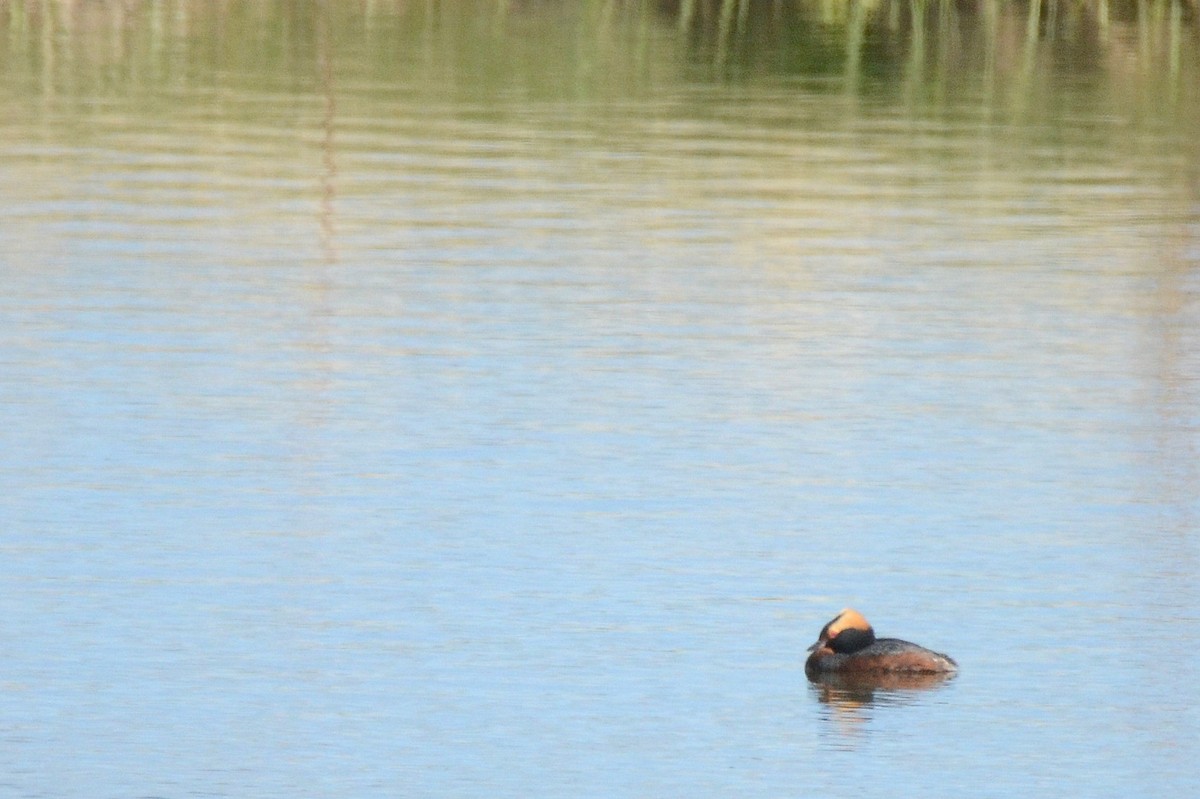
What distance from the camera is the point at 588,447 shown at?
682 inches

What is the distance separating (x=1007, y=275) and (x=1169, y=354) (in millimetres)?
3412

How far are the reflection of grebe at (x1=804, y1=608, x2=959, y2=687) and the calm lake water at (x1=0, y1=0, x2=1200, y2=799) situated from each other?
0.10 m

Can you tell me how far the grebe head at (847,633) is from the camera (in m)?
13.2

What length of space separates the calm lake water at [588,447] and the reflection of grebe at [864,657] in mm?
96

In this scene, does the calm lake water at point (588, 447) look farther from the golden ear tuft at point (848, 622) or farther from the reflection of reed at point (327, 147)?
the golden ear tuft at point (848, 622)

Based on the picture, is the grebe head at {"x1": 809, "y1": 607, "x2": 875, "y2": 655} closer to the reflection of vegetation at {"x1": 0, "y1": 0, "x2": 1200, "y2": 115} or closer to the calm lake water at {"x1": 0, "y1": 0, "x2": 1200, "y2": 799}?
the calm lake water at {"x1": 0, "y1": 0, "x2": 1200, "y2": 799}

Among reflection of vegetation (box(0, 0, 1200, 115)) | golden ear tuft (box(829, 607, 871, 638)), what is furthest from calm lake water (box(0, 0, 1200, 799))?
reflection of vegetation (box(0, 0, 1200, 115))

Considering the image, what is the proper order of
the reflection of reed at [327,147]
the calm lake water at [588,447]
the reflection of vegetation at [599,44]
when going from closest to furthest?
the calm lake water at [588,447]
the reflection of reed at [327,147]
the reflection of vegetation at [599,44]

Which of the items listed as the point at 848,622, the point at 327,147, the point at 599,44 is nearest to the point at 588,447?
the point at 848,622

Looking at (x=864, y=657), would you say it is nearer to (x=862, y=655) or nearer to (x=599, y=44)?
(x=862, y=655)

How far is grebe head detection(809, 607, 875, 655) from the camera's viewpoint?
1316cm

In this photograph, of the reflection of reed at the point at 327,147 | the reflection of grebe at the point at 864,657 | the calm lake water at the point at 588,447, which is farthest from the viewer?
the reflection of reed at the point at 327,147

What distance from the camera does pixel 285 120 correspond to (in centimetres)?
3294

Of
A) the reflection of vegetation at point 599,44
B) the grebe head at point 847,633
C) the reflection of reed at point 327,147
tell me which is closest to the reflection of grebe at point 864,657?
the grebe head at point 847,633
